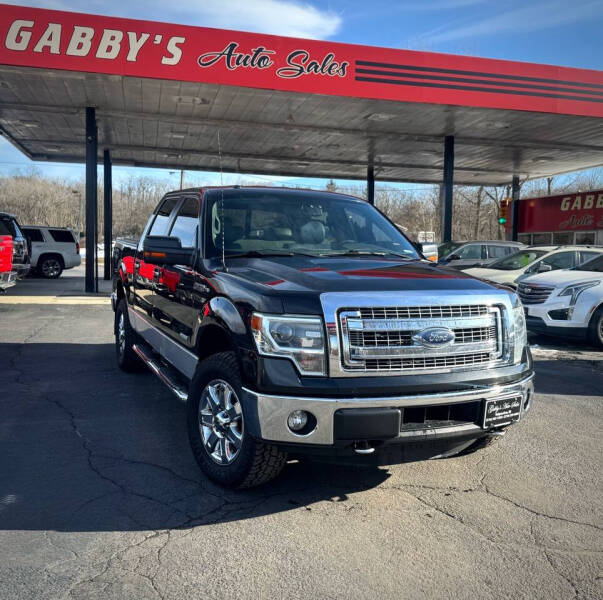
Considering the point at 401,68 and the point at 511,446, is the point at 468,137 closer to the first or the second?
the point at 401,68

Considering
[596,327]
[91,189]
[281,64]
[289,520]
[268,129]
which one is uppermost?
[281,64]

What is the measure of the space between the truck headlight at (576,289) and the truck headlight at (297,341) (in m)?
7.39

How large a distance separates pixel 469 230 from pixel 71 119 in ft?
161

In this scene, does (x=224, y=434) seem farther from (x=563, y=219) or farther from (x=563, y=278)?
(x=563, y=219)

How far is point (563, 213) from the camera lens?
93.4 ft

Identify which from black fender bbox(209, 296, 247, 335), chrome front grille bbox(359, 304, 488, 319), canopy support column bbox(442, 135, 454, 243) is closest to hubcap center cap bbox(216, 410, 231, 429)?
black fender bbox(209, 296, 247, 335)

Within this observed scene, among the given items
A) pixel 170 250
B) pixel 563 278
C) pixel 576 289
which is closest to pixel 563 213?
pixel 563 278

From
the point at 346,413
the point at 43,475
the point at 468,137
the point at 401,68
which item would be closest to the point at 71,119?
the point at 401,68

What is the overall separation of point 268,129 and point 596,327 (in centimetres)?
1386

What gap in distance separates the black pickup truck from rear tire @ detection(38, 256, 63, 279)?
20.2 metres

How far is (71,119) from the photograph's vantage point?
19375 millimetres

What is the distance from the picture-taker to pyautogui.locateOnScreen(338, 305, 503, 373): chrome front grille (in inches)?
135

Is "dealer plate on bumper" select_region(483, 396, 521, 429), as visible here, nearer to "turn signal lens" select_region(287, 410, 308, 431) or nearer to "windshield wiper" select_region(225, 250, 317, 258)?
"turn signal lens" select_region(287, 410, 308, 431)

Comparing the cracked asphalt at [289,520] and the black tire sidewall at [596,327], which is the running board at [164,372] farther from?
the black tire sidewall at [596,327]
